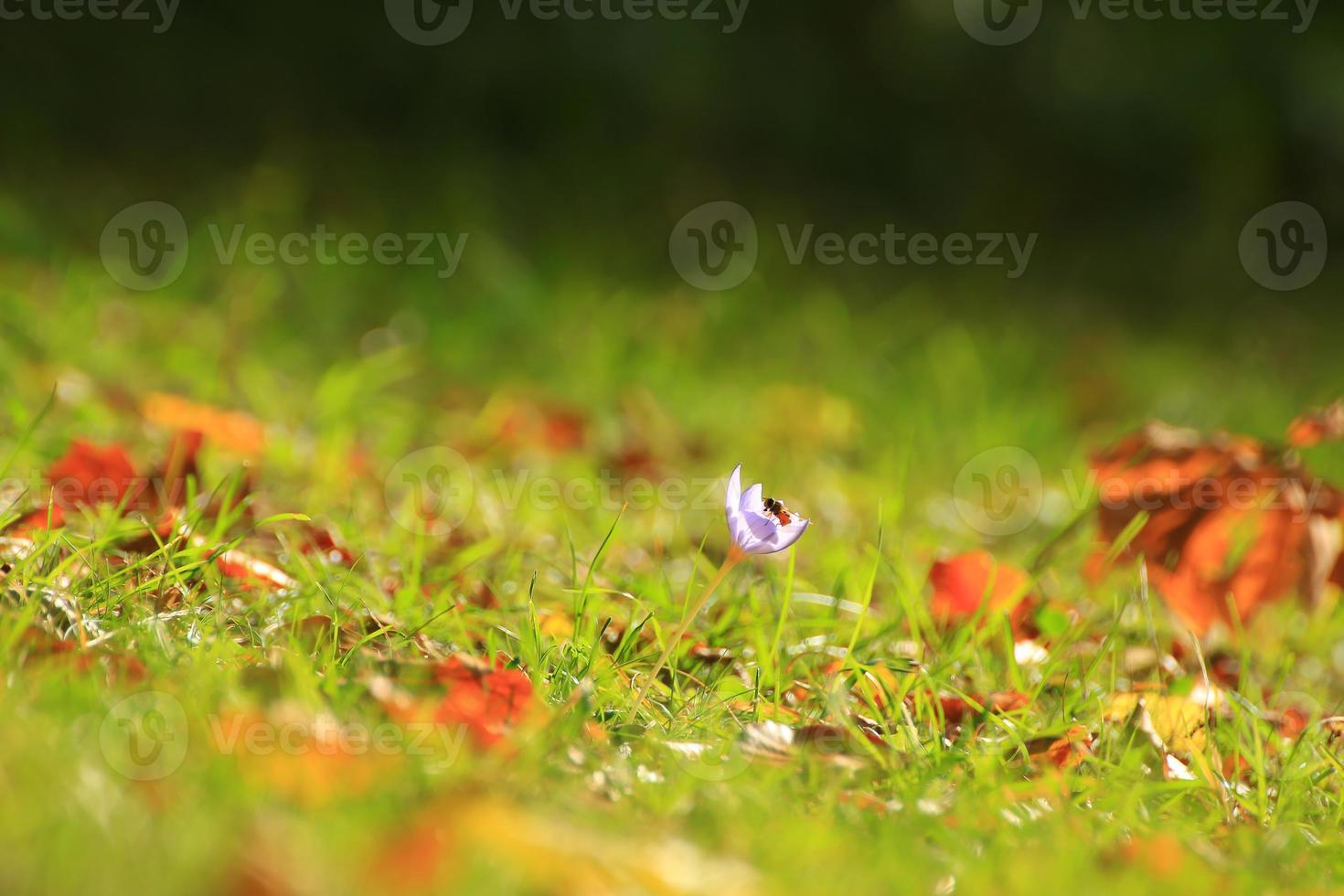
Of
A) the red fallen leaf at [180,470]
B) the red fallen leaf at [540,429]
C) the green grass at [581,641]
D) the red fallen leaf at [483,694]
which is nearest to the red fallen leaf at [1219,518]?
the green grass at [581,641]

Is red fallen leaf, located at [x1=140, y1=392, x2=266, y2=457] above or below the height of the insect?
below

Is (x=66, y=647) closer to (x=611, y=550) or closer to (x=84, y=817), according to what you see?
(x=84, y=817)

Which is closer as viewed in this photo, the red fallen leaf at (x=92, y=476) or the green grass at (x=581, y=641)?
the green grass at (x=581, y=641)

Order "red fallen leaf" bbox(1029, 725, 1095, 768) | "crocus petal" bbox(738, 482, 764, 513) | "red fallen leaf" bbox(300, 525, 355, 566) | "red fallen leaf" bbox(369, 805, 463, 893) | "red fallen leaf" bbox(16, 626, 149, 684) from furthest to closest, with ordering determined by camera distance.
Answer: "red fallen leaf" bbox(300, 525, 355, 566) → "red fallen leaf" bbox(1029, 725, 1095, 768) → "crocus petal" bbox(738, 482, 764, 513) → "red fallen leaf" bbox(16, 626, 149, 684) → "red fallen leaf" bbox(369, 805, 463, 893)

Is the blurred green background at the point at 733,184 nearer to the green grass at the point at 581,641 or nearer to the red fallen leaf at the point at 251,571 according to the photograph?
the green grass at the point at 581,641

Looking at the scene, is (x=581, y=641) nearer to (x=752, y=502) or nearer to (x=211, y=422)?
(x=752, y=502)

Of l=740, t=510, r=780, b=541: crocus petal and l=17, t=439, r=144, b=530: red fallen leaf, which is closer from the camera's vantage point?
l=740, t=510, r=780, b=541: crocus petal

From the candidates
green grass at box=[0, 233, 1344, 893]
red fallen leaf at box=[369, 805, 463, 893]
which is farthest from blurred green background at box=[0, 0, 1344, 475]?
red fallen leaf at box=[369, 805, 463, 893]

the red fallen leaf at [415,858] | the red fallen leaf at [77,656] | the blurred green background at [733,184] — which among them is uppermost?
the blurred green background at [733,184]

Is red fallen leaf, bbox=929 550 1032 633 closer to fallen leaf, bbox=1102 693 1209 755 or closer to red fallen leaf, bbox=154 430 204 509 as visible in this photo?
fallen leaf, bbox=1102 693 1209 755

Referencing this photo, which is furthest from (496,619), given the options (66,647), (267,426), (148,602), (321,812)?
(267,426)
